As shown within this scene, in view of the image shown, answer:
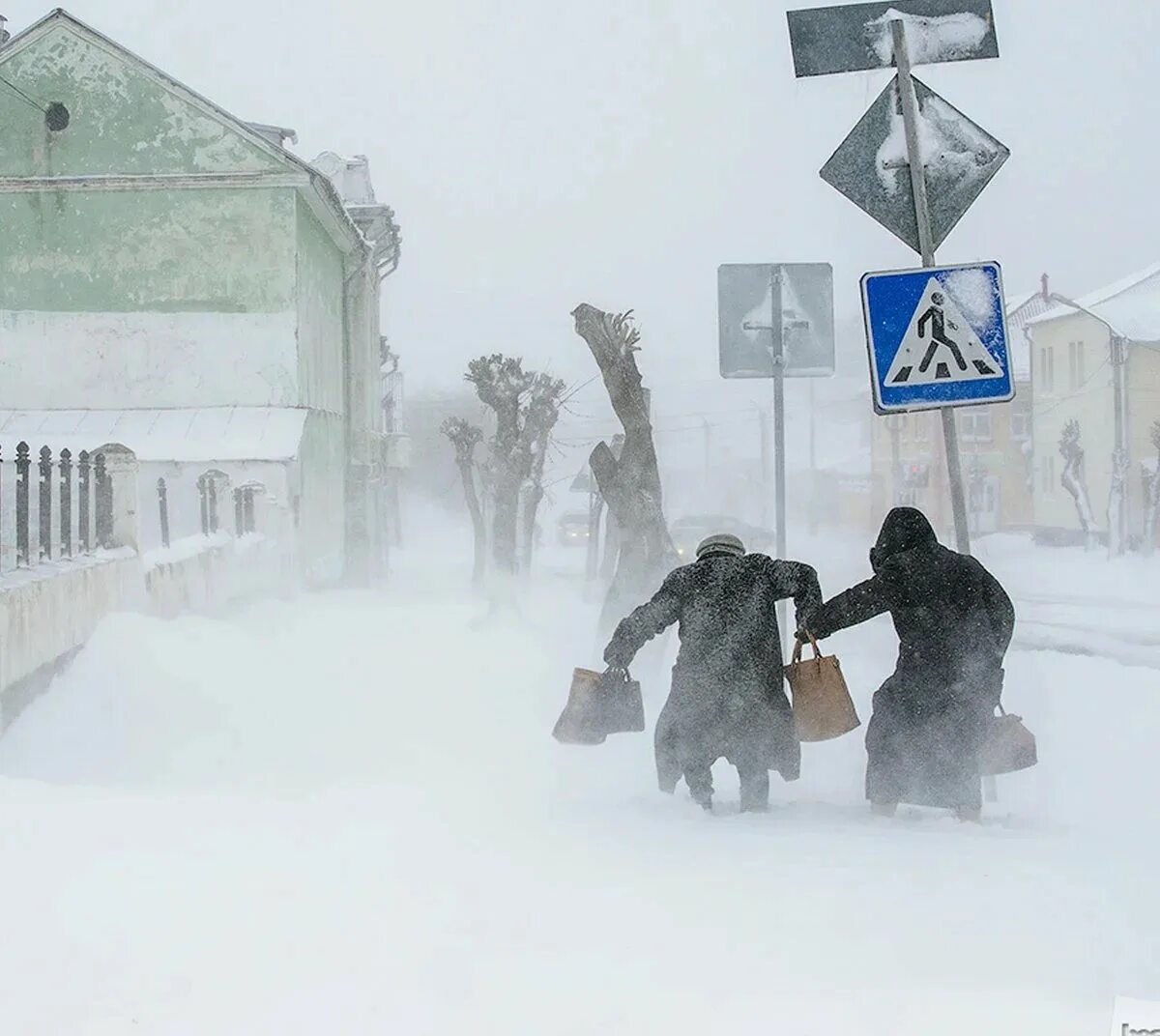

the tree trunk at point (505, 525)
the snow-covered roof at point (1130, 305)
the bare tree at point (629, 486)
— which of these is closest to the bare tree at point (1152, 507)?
the snow-covered roof at point (1130, 305)

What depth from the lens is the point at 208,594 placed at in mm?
16359

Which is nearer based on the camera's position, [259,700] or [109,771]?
[109,771]

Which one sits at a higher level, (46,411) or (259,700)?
(46,411)

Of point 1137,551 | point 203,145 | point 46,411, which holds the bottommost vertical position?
point 1137,551

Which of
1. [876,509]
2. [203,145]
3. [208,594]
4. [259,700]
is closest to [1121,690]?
[259,700]

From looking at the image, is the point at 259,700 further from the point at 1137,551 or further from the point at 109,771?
the point at 1137,551

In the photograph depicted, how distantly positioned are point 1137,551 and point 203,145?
29.1 meters

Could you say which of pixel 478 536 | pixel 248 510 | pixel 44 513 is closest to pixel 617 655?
pixel 44 513

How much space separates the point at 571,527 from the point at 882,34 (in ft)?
158

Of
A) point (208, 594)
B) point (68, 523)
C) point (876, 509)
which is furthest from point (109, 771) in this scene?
point (876, 509)

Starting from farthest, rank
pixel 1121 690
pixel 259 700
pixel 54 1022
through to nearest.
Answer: pixel 1121 690, pixel 259 700, pixel 54 1022

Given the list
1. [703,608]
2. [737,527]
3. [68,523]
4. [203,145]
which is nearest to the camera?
[703,608]

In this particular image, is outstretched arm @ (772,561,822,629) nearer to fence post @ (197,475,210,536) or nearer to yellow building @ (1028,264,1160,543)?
fence post @ (197,475,210,536)

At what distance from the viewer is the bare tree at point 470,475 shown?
3159cm
